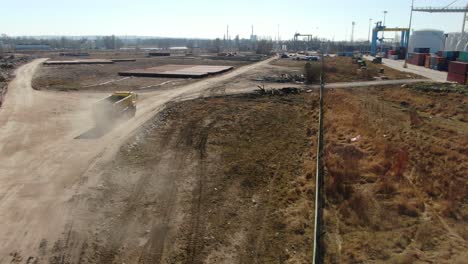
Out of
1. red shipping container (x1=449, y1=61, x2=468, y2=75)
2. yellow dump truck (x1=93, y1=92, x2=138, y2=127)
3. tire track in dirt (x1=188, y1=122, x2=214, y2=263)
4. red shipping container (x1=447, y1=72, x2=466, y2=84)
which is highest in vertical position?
red shipping container (x1=449, y1=61, x2=468, y2=75)

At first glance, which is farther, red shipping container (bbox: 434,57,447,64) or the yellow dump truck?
red shipping container (bbox: 434,57,447,64)

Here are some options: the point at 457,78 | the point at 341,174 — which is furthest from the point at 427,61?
the point at 341,174

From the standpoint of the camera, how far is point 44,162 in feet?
47.5

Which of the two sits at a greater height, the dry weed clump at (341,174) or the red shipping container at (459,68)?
the red shipping container at (459,68)

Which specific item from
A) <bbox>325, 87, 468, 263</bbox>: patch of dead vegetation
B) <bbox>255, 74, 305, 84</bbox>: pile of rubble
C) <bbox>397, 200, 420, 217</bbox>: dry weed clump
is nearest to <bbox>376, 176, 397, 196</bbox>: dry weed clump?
<bbox>325, 87, 468, 263</bbox>: patch of dead vegetation

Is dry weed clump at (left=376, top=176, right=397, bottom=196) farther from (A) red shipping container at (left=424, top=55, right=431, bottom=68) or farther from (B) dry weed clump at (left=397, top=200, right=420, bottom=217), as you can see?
(A) red shipping container at (left=424, top=55, right=431, bottom=68)

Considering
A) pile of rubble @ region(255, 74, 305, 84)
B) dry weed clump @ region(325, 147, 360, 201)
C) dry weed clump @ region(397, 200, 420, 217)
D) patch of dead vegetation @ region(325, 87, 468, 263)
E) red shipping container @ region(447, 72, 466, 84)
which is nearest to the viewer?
patch of dead vegetation @ region(325, 87, 468, 263)

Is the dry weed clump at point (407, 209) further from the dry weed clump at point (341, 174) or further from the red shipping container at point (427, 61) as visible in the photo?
the red shipping container at point (427, 61)

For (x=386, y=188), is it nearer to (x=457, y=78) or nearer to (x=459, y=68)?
(x=459, y=68)

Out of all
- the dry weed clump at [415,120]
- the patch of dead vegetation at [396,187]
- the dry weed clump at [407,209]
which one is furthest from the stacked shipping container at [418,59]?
the dry weed clump at [407,209]

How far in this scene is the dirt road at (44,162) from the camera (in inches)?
374

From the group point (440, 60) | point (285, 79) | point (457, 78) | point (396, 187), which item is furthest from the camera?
point (440, 60)

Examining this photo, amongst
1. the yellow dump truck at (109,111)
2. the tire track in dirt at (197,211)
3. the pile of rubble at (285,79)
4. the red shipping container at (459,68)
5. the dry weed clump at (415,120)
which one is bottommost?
the tire track in dirt at (197,211)

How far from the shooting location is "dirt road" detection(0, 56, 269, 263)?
374 inches
